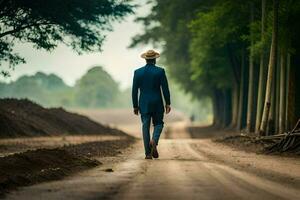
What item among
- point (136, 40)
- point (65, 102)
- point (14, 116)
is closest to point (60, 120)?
point (14, 116)

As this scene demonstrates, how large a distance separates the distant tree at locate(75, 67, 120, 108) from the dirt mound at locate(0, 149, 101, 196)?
162928 mm

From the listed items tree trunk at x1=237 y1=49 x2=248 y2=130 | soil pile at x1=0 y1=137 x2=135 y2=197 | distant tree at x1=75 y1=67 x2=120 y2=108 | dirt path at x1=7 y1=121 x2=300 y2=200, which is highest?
distant tree at x1=75 y1=67 x2=120 y2=108

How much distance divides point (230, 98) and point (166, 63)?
1010 centimetres

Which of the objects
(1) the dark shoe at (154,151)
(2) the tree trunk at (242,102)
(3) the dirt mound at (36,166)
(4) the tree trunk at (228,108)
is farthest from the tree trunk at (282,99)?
(4) the tree trunk at (228,108)

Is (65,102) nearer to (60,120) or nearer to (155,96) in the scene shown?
(60,120)

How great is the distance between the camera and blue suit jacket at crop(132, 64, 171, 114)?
1449 centimetres

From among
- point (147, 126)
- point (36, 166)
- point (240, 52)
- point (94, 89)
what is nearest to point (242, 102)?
point (240, 52)

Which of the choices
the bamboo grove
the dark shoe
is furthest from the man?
the bamboo grove

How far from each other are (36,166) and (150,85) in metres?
4.31

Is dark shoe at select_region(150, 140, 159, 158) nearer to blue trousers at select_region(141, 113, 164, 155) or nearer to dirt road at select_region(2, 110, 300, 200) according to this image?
blue trousers at select_region(141, 113, 164, 155)

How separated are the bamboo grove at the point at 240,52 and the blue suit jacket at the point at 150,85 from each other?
10063 millimetres

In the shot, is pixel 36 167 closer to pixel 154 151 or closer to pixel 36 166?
pixel 36 166

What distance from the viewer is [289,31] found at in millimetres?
24516

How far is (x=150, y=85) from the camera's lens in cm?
1455
